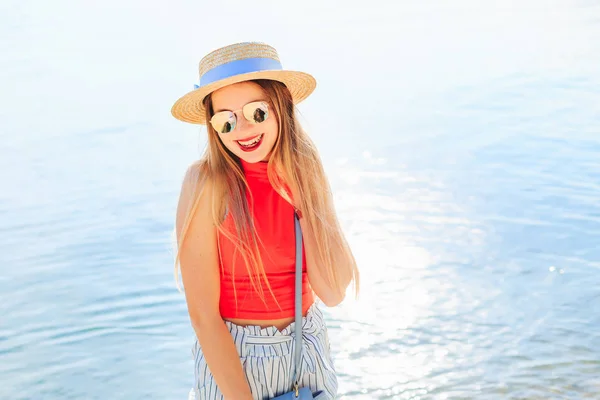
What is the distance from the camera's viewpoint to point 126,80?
11039mm

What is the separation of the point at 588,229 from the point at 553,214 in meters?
0.33

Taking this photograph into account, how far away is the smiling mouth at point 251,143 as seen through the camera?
251 centimetres

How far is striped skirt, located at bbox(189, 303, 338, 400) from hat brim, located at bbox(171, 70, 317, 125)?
653 millimetres

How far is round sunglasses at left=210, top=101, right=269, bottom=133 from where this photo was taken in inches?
96.6

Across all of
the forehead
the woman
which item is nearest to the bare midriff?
the woman

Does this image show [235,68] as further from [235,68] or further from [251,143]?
[251,143]

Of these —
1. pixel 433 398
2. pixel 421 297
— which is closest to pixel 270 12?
pixel 421 297

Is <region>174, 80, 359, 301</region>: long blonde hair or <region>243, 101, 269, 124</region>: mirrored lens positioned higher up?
<region>243, 101, 269, 124</region>: mirrored lens

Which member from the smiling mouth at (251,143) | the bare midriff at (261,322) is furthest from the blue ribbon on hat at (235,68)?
the bare midriff at (261,322)

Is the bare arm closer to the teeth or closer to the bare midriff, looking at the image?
the bare midriff

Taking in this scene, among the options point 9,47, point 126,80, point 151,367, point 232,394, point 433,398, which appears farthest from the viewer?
point 9,47

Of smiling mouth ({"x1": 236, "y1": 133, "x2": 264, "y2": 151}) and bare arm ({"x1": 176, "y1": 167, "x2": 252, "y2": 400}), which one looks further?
smiling mouth ({"x1": 236, "y1": 133, "x2": 264, "y2": 151})

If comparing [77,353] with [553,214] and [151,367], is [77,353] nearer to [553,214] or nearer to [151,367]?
[151,367]

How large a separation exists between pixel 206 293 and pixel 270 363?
278 mm
